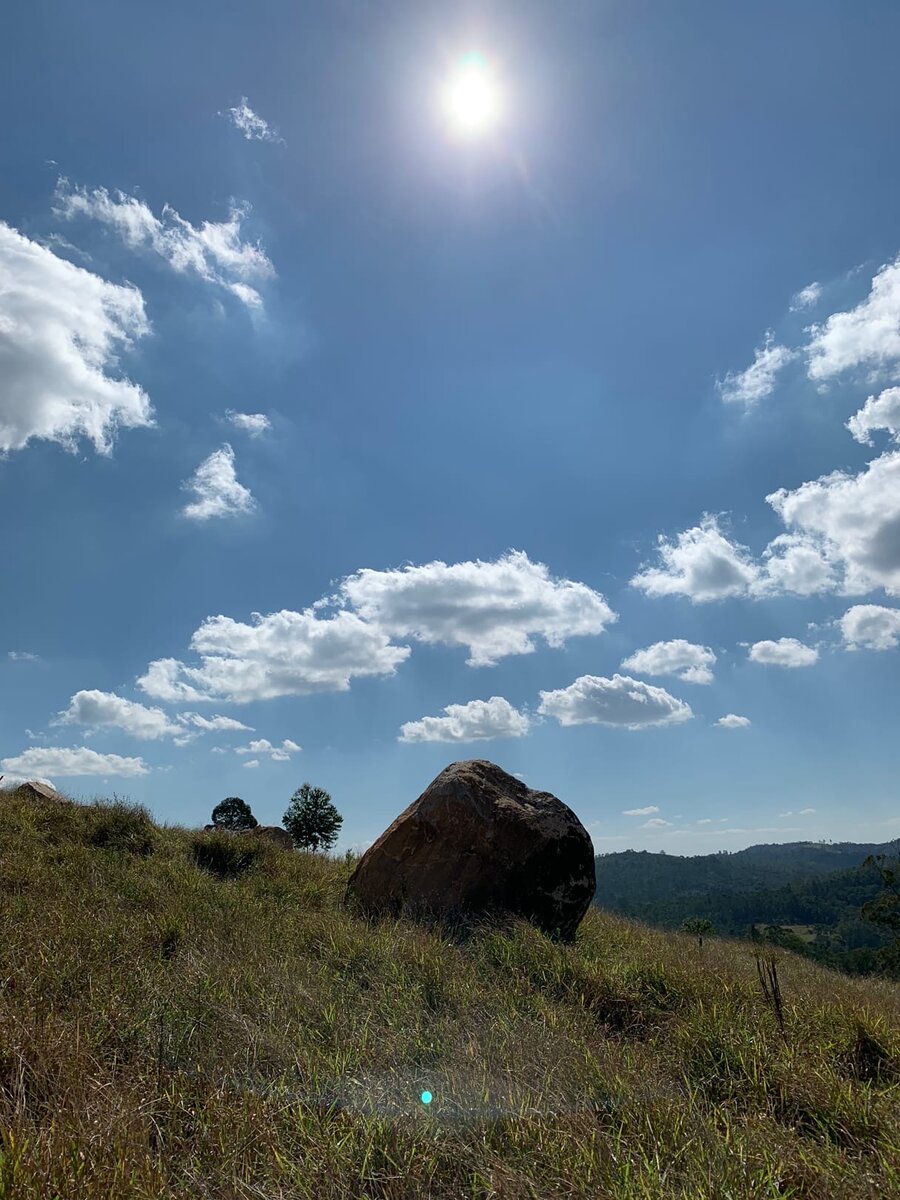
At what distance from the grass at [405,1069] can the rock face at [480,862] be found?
1232 millimetres

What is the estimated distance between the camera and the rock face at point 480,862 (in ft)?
30.9

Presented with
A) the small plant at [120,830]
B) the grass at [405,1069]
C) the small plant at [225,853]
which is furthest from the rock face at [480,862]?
the small plant at [120,830]

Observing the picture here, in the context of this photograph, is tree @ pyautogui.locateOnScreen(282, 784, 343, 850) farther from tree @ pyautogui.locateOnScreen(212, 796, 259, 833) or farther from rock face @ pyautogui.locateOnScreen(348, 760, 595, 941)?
rock face @ pyautogui.locateOnScreen(348, 760, 595, 941)

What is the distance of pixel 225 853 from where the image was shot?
13.2 meters

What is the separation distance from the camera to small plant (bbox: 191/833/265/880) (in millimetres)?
12594

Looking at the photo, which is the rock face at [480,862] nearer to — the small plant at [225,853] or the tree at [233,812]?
the small plant at [225,853]

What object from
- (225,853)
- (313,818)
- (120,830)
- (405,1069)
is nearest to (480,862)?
(405,1069)

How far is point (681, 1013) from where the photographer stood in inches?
240

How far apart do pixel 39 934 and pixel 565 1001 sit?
529 cm

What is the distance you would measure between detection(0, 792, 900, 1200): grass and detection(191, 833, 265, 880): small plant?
4.47 metres

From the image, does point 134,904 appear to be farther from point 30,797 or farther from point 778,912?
point 778,912

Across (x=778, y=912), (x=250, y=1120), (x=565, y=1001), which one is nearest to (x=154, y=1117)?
(x=250, y=1120)

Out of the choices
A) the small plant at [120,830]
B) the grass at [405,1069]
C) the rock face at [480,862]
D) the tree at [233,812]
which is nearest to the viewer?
the grass at [405,1069]

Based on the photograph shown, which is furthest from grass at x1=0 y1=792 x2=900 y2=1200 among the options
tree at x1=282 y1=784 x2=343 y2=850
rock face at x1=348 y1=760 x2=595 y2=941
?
tree at x1=282 y1=784 x2=343 y2=850
